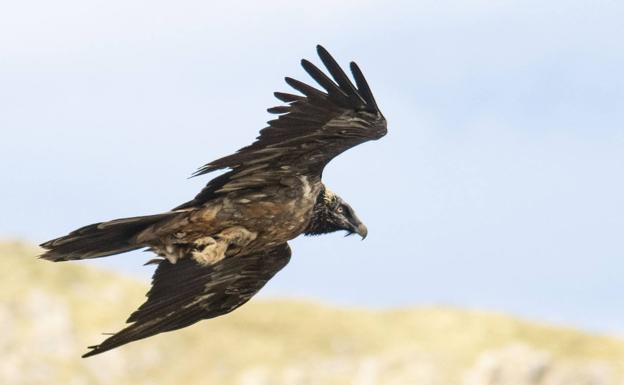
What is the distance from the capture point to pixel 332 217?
49.2 feet

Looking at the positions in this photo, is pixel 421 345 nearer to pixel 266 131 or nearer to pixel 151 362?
pixel 151 362

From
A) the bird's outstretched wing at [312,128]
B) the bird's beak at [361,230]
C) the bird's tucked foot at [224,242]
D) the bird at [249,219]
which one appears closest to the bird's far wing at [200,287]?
the bird at [249,219]

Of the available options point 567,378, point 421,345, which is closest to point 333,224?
point 567,378

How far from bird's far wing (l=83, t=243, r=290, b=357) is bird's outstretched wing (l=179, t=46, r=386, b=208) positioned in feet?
6.58

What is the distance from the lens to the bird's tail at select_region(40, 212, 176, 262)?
14.0 m

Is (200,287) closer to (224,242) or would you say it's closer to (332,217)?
(224,242)

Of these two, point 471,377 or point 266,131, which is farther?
point 471,377

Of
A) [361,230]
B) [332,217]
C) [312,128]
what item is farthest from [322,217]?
[312,128]

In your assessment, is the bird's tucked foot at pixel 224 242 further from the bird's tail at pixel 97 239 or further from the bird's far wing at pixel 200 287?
the bird's far wing at pixel 200 287

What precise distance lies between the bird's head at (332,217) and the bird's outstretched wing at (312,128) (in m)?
1.01

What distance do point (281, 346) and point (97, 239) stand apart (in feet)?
176

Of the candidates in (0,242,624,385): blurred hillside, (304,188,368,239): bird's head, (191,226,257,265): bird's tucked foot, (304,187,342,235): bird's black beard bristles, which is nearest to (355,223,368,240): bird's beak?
(304,188,368,239): bird's head

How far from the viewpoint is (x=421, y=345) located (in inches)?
2601

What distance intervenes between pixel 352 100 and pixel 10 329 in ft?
194
